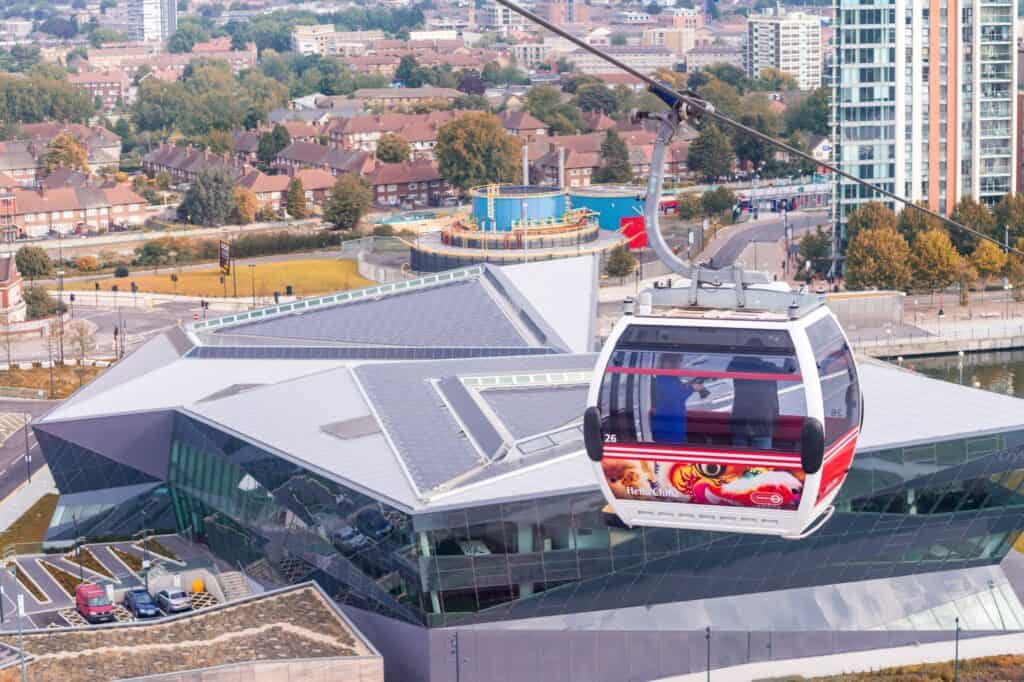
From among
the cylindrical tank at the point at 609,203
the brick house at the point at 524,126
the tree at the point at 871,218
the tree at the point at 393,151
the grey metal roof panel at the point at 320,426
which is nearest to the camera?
the grey metal roof panel at the point at 320,426

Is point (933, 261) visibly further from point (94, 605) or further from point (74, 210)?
point (74, 210)

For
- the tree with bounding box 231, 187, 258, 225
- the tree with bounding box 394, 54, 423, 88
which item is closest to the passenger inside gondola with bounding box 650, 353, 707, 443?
the tree with bounding box 231, 187, 258, 225

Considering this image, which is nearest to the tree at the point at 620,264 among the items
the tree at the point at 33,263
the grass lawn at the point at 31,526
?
the tree at the point at 33,263

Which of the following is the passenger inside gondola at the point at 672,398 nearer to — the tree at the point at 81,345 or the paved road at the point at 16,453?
the paved road at the point at 16,453

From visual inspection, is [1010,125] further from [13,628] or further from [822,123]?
[13,628]

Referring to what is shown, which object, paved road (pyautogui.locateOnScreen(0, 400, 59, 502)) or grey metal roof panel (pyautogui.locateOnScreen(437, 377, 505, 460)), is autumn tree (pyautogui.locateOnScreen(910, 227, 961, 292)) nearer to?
paved road (pyautogui.locateOnScreen(0, 400, 59, 502))

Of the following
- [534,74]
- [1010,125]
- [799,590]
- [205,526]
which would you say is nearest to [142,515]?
[205,526]
